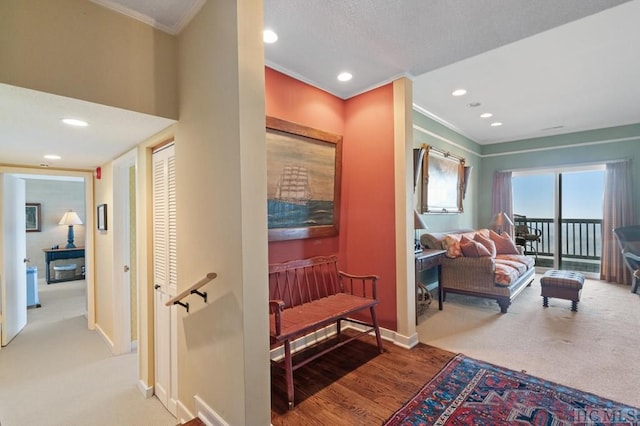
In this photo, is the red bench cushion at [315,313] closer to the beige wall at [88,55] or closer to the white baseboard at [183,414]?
the white baseboard at [183,414]

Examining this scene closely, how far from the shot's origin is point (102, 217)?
3520 mm

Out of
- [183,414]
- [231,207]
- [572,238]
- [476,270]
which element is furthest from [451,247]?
[572,238]

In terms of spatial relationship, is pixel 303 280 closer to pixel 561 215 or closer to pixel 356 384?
pixel 356 384

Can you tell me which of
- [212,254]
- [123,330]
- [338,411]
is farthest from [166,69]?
[123,330]

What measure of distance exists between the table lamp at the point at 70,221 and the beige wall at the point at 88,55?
253 inches

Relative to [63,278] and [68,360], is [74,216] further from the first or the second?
[68,360]

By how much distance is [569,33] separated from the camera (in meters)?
2.56

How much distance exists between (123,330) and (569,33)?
531cm

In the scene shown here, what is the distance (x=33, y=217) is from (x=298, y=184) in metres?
7.04

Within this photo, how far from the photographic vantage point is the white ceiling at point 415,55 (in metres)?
1.87

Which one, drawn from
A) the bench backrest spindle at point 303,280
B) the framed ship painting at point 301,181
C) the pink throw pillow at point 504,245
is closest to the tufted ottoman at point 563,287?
the pink throw pillow at point 504,245

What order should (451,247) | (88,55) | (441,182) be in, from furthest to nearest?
(441,182)
(451,247)
(88,55)

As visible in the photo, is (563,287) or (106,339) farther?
(563,287)

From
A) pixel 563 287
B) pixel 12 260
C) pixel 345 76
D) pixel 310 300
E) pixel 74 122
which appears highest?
pixel 345 76
